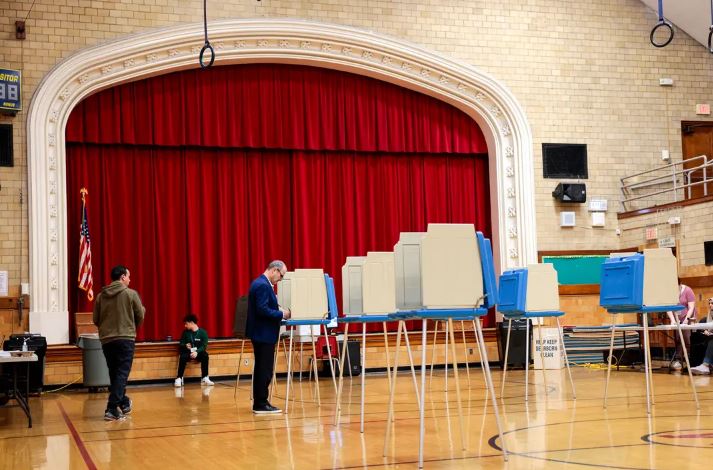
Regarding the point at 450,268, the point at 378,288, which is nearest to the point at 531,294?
the point at 378,288

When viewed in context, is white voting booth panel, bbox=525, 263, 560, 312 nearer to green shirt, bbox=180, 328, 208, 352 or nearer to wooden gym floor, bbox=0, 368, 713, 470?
wooden gym floor, bbox=0, 368, 713, 470

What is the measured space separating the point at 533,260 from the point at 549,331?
171 centimetres

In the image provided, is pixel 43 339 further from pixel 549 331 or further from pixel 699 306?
pixel 699 306

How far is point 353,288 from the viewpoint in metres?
8.00

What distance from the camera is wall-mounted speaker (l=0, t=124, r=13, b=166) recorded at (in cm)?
1384

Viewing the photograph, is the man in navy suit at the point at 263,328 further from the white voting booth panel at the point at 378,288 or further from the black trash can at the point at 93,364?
the black trash can at the point at 93,364

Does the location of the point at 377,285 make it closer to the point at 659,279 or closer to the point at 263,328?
the point at 263,328

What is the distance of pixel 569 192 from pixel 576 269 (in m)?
1.42

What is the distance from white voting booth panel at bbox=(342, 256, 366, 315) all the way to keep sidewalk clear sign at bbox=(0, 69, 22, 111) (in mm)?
7943

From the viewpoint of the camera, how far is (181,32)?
1475cm

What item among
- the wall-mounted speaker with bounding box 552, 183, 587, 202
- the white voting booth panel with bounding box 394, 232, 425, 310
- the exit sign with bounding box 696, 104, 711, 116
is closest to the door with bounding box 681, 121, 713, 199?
the exit sign with bounding box 696, 104, 711, 116

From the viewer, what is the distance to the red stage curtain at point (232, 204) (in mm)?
14992

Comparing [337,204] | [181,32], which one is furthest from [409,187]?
[181,32]

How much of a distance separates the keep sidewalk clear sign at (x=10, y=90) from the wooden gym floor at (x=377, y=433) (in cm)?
514
